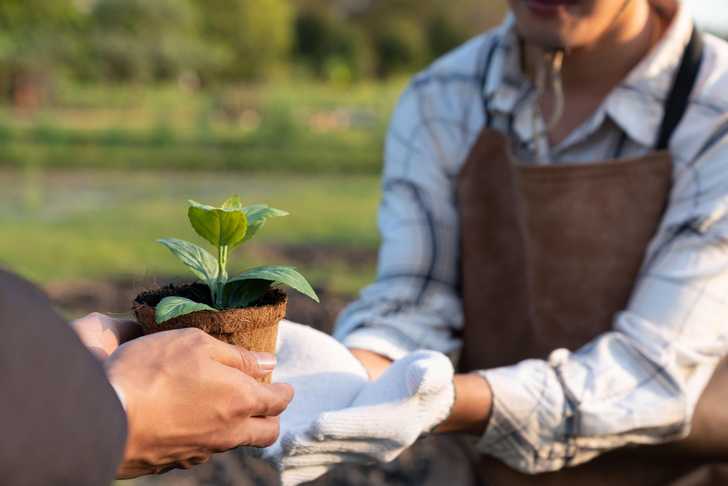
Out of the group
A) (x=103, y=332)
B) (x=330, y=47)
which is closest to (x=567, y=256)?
(x=103, y=332)

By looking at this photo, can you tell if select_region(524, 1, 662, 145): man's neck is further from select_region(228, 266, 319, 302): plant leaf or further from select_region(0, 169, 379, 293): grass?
select_region(0, 169, 379, 293): grass

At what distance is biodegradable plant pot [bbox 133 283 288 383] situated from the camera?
1.58 meters

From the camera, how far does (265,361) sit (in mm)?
1612

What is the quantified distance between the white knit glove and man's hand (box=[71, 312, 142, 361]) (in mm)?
320

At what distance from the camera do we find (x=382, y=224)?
8.21ft

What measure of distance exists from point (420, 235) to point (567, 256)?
327mm

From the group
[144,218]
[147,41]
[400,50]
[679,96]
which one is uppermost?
[679,96]

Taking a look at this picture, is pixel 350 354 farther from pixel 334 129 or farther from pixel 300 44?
pixel 300 44

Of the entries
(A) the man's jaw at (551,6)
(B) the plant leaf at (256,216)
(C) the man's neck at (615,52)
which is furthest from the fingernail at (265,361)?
(C) the man's neck at (615,52)

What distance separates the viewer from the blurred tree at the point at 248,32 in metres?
16.0

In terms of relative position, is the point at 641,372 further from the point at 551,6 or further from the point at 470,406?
the point at 551,6

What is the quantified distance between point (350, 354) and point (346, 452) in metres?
0.27

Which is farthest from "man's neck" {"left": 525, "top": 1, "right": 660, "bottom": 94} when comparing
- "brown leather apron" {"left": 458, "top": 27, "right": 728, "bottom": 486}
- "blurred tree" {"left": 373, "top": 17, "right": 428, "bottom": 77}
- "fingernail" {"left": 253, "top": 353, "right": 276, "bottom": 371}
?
"blurred tree" {"left": 373, "top": 17, "right": 428, "bottom": 77}

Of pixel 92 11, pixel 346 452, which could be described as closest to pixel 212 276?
pixel 346 452
